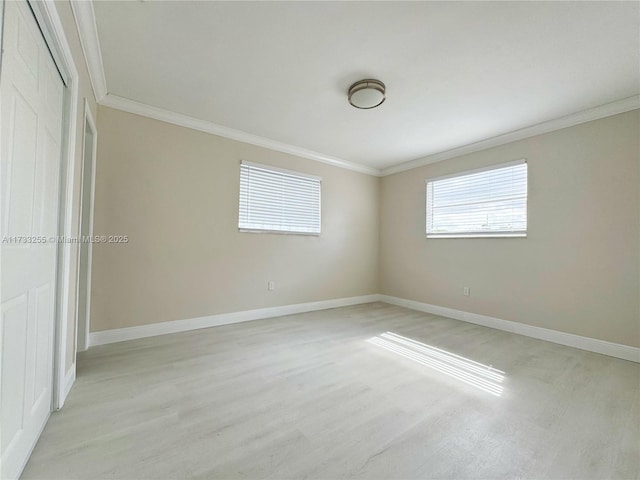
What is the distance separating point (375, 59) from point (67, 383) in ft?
10.9

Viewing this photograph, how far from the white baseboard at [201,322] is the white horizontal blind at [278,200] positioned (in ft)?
3.87

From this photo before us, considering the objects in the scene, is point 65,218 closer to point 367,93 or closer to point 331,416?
point 331,416

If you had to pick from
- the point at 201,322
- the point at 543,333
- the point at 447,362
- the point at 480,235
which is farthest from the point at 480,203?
the point at 201,322

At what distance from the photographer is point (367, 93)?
2506 mm

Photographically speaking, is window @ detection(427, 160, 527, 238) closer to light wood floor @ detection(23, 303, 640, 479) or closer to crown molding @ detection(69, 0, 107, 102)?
light wood floor @ detection(23, 303, 640, 479)

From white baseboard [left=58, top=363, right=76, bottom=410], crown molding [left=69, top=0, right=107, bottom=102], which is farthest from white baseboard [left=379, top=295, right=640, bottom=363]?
crown molding [left=69, top=0, right=107, bottom=102]

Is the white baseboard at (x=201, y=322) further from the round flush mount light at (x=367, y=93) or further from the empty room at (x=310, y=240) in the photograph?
the round flush mount light at (x=367, y=93)

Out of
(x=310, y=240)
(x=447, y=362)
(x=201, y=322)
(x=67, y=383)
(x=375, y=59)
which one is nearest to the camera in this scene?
(x=67, y=383)

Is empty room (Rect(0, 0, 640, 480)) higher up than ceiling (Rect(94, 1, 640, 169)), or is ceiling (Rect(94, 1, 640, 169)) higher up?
ceiling (Rect(94, 1, 640, 169))

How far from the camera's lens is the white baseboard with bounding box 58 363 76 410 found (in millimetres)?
1676

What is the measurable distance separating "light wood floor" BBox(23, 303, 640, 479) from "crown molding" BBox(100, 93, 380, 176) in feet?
8.22

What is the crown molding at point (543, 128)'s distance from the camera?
2.72 metres

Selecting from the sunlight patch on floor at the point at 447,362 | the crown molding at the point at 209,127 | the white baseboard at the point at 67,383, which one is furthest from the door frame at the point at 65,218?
the sunlight patch on floor at the point at 447,362

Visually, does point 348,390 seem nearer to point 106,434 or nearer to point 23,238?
point 106,434
